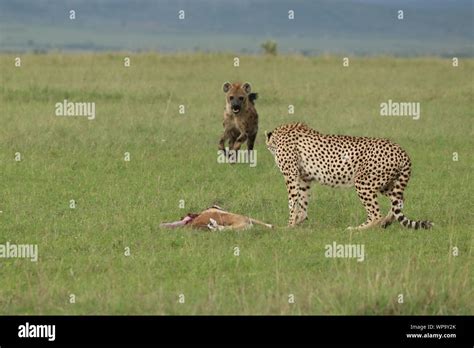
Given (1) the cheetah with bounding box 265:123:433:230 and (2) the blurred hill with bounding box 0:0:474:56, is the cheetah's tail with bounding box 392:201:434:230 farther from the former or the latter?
(2) the blurred hill with bounding box 0:0:474:56

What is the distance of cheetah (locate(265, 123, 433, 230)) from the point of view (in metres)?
10.4

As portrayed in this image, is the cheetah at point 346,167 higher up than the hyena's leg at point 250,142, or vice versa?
the hyena's leg at point 250,142

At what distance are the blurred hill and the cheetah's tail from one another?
68297mm

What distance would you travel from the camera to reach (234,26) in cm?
10256

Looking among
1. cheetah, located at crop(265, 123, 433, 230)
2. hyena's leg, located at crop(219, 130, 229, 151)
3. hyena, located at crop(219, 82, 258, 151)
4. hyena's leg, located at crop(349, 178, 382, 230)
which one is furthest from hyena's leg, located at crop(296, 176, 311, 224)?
hyena's leg, located at crop(219, 130, 229, 151)

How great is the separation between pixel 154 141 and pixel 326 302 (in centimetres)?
846

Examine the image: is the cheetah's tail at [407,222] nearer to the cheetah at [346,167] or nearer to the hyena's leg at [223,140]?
the cheetah at [346,167]

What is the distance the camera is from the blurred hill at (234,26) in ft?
282

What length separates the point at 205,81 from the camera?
24.2m

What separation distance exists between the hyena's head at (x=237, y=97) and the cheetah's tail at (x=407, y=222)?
420cm

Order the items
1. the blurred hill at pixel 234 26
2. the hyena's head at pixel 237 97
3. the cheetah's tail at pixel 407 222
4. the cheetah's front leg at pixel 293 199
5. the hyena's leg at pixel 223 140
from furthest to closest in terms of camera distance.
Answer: the blurred hill at pixel 234 26
the hyena's leg at pixel 223 140
the hyena's head at pixel 237 97
the cheetah's front leg at pixel 293 199
the cheetah's tail at pixel 407 222

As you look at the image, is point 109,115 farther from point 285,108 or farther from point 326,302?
point 326,302

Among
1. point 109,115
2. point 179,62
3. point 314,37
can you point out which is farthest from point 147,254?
point 314,37

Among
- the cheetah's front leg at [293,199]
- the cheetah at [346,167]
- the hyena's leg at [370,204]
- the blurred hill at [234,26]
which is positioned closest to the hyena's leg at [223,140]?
the cheetah at [346,167]
